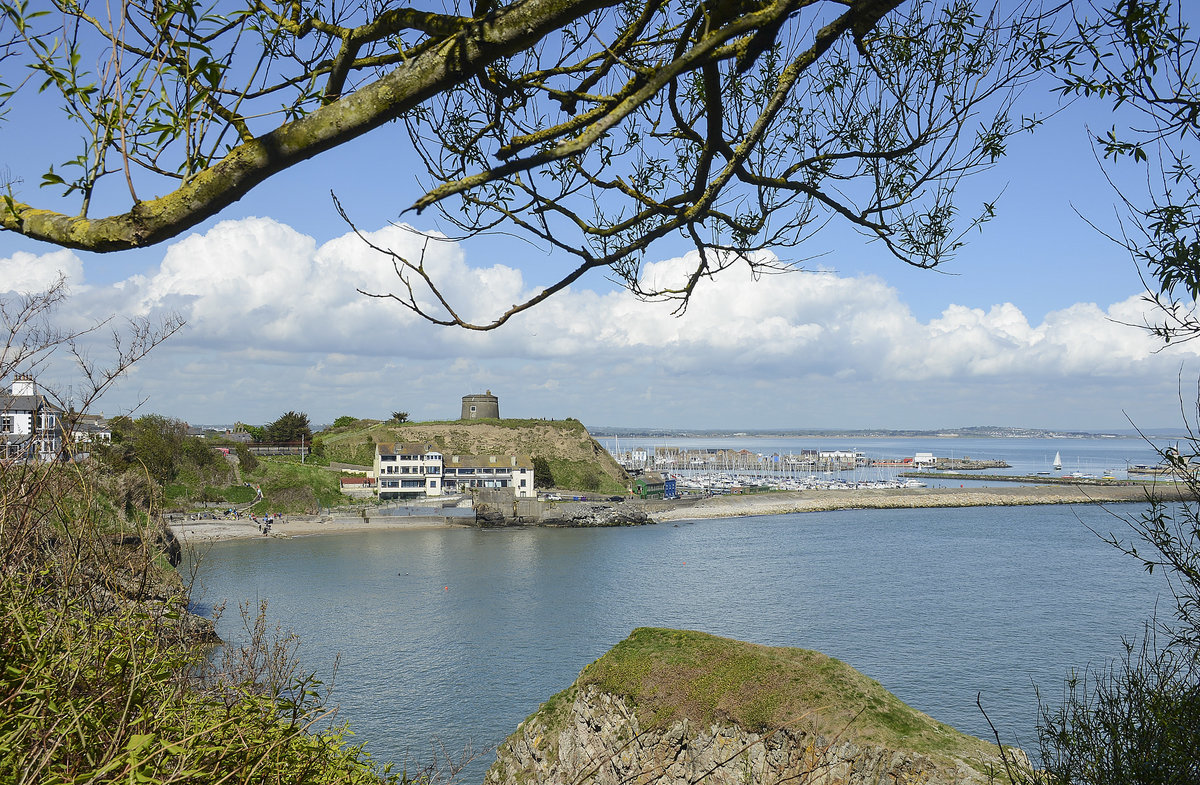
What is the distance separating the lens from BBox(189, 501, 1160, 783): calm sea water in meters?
20.0

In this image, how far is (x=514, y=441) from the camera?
8244 cm

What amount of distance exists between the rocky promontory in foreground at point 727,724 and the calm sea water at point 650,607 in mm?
5608

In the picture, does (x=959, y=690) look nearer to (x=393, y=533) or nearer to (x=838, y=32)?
(x=838, y=32)

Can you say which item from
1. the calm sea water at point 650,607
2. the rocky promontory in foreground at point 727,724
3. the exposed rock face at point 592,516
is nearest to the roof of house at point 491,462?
the exposed rock face at point 592,516

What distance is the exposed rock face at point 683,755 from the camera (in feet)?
26.5

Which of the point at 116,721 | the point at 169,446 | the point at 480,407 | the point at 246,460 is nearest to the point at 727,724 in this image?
the point at 116,721

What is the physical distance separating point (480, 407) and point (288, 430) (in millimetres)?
25238

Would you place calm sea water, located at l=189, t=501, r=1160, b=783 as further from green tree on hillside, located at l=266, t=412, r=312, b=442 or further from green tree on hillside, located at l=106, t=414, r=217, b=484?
green tree on hillside, located at l=266, t=412, r=312, b=442

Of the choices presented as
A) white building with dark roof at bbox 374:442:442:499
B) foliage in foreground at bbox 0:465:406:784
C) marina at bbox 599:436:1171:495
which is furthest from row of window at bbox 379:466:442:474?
foliage in foreground at bbox 0:465:406:784

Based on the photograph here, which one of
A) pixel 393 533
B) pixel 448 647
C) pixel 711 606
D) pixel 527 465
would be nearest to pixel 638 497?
pixel 527 465

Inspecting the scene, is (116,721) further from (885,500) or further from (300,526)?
(885,500)

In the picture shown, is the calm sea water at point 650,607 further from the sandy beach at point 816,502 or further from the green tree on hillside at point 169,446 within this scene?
the green tree on hillside at point 169,446

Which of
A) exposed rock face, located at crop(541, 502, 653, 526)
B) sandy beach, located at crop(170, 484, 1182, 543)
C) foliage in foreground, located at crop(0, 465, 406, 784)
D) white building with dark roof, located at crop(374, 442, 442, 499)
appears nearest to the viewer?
foliage in foreground, located at crop(0, 465, 406, 784)

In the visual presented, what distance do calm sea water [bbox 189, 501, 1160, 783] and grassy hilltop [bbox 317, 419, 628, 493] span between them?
24.6 meters
